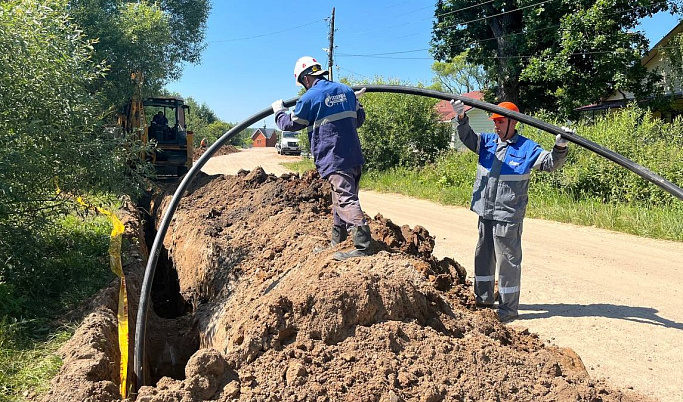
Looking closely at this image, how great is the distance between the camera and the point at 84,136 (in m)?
5.86

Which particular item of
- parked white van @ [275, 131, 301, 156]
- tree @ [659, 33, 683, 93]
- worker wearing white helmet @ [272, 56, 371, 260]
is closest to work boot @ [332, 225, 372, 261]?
worker wearing white helmet @ [272, 56, 371, 260]

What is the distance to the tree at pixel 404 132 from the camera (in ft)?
65.9

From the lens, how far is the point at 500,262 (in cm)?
498

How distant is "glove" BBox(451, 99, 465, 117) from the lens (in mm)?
4742

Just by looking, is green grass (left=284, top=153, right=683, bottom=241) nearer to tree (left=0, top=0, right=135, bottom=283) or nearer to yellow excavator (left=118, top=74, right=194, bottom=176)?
yellow excavator (left=118, top=74, right=194, bottom=176)

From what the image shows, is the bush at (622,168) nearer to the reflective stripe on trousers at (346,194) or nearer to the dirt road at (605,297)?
the dirt road at (605,297)

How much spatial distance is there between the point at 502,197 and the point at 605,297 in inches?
88.0

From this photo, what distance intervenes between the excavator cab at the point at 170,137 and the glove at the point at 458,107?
11.0 metres

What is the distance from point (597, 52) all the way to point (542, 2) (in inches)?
106

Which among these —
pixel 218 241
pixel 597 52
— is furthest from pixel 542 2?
pixel 218 241

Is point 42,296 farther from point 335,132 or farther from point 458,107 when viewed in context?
point 458,107

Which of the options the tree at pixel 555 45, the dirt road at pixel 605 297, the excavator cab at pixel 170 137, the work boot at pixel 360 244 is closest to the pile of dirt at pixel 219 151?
the excavator cab at pixel 170 137

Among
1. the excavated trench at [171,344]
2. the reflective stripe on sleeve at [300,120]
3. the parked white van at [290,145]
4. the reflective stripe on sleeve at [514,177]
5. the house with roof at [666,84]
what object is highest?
the house with roof at [666,84]

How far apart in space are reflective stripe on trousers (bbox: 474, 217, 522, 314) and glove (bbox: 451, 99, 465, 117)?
1134mm
